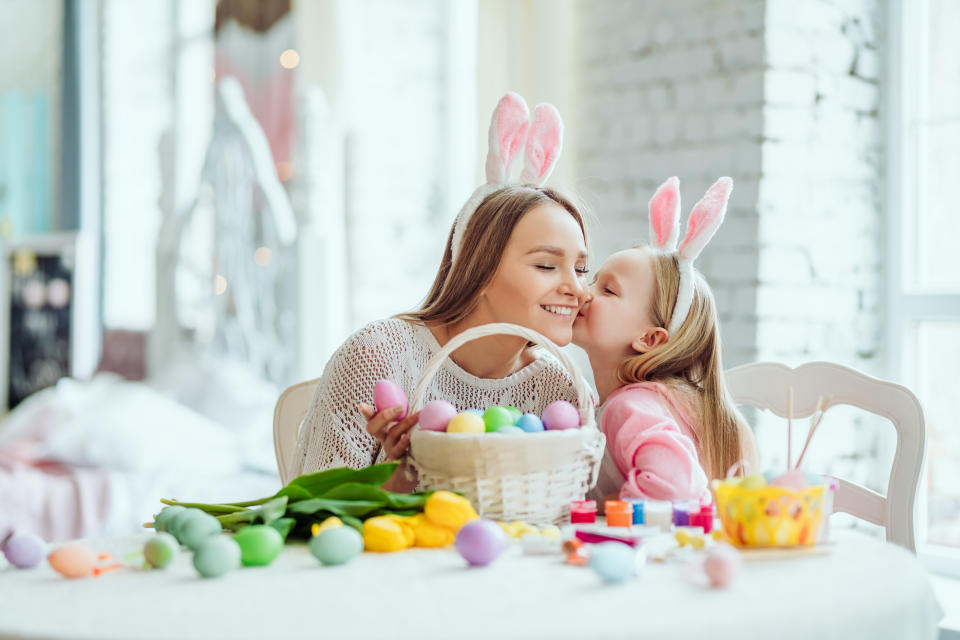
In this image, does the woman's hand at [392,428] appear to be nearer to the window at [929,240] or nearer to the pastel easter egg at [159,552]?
the pastel easter egg at [159,552]

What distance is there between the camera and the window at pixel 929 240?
101 inches

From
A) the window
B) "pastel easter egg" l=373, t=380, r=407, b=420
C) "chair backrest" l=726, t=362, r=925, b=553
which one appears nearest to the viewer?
"pastel easter egg" l=373, t=380, r=407, b=420

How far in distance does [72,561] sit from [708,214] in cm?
102

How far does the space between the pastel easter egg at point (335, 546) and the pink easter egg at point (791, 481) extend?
445 mm

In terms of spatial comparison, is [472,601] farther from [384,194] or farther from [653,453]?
[384,194]

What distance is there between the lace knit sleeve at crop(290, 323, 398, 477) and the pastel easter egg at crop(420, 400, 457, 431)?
0.92 ft

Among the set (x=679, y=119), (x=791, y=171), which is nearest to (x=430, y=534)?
(x=791, y=171)

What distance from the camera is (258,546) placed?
1.01 meters

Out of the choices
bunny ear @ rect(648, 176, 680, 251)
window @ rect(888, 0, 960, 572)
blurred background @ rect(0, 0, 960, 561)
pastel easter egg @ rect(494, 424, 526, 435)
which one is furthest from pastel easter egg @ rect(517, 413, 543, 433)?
window @ rect(888, 0, 960, 572)

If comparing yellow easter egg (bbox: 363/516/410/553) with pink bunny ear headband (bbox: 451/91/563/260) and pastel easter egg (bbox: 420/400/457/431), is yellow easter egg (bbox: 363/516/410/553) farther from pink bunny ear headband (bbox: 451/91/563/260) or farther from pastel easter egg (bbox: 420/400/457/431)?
pink bunny ear headband (bbox: 451/91/563/260)

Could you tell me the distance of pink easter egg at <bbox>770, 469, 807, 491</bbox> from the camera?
1.04 metres

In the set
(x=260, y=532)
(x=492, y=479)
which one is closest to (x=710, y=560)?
(x=492, y=479)

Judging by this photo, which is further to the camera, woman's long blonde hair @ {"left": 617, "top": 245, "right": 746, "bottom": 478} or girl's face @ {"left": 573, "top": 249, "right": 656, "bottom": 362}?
girl's face @ {"left": 573, "top": 249, "right": 656, "bottom": 362}

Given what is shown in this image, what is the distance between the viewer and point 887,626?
35.4 inches
